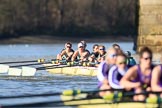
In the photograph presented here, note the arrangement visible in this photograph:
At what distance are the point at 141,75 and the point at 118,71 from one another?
1003 mm

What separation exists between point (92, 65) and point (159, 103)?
1332 cm

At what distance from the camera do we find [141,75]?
14742 millimetres

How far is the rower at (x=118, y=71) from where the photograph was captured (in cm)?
1541

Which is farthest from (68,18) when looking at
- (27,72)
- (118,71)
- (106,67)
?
(118,71)

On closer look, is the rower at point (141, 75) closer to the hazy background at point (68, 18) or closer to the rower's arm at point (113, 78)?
the rower's arm at point (113, 78)

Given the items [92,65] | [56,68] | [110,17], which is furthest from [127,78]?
[110,17]

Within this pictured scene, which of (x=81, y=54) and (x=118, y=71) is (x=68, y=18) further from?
(x=118, y=71)

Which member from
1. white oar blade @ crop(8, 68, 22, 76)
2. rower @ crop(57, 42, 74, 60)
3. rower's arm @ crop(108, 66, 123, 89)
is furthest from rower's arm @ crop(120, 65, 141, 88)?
rower @ crop(57, 42, 74, 60)

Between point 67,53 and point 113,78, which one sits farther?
point 67,53

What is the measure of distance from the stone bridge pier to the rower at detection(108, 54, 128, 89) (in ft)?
67.5

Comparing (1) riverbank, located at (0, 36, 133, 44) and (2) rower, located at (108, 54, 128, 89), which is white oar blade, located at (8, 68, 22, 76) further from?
(1) riverbank, located at (0, 36, 133, 44)

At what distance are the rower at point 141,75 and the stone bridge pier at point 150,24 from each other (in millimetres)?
21517

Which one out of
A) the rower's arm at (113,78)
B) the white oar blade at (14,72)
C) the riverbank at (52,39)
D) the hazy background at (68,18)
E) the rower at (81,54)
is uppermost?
the hazy background at (68,18)

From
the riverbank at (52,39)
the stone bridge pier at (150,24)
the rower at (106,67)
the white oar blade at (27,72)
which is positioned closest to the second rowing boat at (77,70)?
the white oar blade at (27,72)
